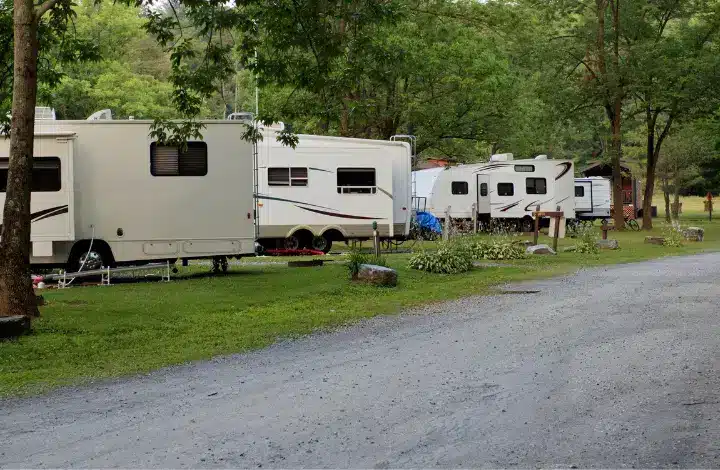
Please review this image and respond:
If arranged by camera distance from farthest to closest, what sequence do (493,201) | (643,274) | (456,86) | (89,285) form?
1. (493,201)
2. (456,86)
3. (643,274)
4. (89,285)

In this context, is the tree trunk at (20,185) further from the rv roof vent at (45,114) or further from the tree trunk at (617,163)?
the tree trunk at (617,163)

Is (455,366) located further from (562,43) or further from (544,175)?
(562,43)

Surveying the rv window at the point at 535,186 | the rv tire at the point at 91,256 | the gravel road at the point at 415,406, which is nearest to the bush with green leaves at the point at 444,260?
the rv tire at the point at 91,256

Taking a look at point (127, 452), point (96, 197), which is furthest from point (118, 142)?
point (127, 452)

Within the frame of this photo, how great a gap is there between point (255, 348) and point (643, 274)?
1039 centimetres

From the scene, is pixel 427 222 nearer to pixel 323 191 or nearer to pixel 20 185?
pixel 323 191

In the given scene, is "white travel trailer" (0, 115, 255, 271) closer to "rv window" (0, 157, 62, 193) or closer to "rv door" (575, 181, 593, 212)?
"rv window" (0, 157, 62, 193)

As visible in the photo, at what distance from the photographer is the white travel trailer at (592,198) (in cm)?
4619

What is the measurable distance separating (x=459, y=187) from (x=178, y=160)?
20.1 meters

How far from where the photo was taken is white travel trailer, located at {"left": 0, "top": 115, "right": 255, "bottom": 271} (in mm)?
16297

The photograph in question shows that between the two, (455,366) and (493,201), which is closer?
(455,366)

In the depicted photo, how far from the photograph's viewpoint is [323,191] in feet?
77.8

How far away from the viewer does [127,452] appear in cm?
538

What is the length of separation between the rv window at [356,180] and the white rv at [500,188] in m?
11.3
